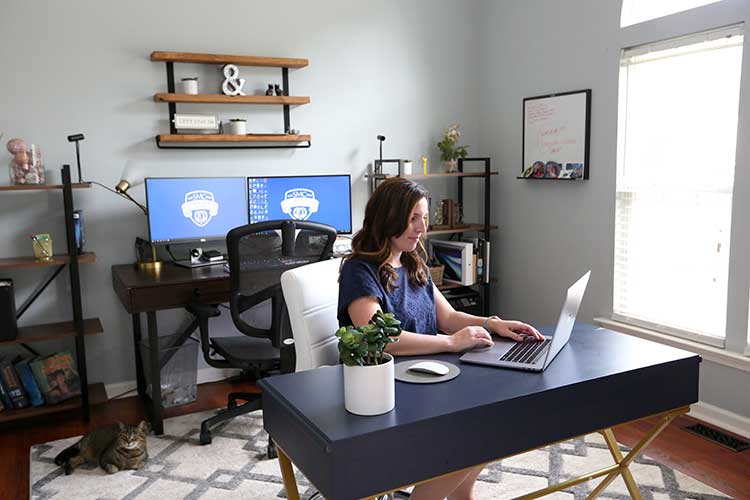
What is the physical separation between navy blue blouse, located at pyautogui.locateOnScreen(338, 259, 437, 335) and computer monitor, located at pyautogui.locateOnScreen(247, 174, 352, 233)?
1695 millimetres

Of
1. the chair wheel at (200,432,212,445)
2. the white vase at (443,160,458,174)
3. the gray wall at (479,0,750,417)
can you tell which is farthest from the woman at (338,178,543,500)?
the white vase at (443,160,458,174)

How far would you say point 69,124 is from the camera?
10.9 feet

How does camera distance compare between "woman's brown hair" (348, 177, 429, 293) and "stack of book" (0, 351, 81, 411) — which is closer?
"woman's brown hair" (348, 177, 429, 293)

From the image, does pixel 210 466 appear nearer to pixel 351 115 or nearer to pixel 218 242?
pixel 218 242

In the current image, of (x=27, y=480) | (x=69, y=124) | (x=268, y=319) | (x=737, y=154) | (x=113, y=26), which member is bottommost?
(x=27, y=480)

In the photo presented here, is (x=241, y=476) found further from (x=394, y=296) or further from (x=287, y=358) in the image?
(x=394, y=296)

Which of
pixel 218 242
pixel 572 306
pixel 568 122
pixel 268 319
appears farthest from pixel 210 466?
pixel 568 122

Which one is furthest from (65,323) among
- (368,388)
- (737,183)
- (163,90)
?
(737,183)

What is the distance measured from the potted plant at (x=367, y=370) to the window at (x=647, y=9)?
8.56ft

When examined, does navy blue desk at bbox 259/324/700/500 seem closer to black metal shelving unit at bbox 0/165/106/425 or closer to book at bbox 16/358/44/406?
black metal shelving unit at bbox 0/165/106/425

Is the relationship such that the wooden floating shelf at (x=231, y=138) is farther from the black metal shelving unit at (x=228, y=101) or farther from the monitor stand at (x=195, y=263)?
the monitor stand at (x=195, y=263)

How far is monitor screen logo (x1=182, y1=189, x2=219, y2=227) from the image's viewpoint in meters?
3.43

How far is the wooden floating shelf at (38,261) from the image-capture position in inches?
119

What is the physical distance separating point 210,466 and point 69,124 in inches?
73.0
